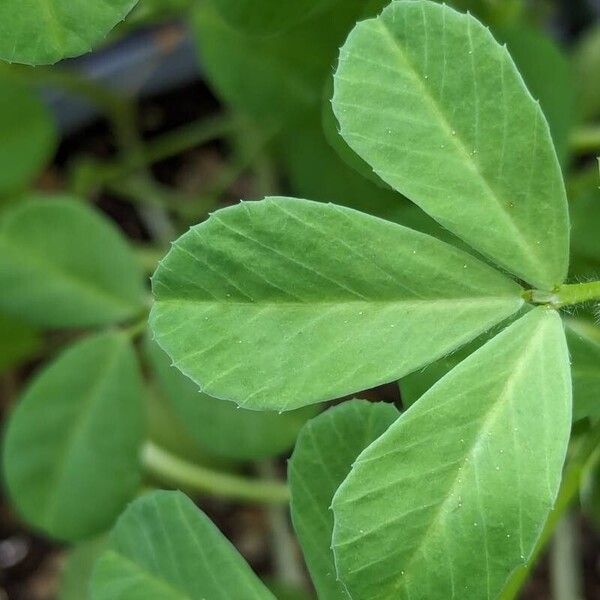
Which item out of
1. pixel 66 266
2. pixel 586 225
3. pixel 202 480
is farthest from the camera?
pixel 202 480

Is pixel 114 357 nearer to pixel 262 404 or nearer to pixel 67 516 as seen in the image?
pixel 67 516

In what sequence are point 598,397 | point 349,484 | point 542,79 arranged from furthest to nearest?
1. point 542,79
2. point 598,397
3. point 349,484

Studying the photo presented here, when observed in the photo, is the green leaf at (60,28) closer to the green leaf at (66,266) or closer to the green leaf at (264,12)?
the green leaf at (264,12)

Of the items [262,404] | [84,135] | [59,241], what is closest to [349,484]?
[262,404]

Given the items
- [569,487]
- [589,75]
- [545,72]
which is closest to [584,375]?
[569,487]

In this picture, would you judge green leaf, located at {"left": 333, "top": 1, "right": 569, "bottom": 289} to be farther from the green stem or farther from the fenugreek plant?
the green stem

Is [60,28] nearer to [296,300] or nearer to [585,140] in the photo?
[296,300]

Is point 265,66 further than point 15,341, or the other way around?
A: point 15,341
